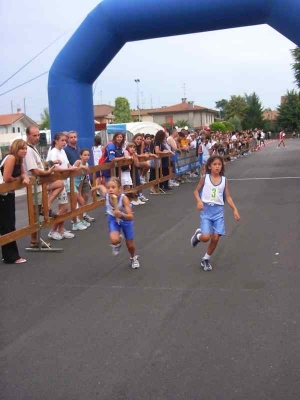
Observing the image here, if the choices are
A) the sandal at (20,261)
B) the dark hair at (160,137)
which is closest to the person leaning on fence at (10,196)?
the sandal at (20,261)

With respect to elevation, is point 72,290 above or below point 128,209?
below

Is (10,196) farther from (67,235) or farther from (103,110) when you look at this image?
(103,110)

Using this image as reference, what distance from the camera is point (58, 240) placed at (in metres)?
8.28

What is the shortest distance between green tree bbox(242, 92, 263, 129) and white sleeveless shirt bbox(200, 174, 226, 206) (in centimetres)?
8217

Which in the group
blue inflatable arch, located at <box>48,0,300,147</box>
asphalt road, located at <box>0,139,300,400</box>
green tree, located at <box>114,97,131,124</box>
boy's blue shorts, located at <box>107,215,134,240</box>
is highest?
green tree, located at <box>114,97,131,124</box>

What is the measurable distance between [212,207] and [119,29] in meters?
9.25

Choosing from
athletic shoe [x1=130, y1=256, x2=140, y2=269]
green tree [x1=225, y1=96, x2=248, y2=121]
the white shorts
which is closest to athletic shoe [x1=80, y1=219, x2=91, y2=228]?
the white shorts

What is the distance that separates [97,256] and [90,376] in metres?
3.60

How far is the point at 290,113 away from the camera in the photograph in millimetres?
80812

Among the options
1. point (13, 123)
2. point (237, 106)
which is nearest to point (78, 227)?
point (13, 123)

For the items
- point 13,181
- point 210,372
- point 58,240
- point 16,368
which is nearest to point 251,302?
point 210,372

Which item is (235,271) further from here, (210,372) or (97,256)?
(210,372)

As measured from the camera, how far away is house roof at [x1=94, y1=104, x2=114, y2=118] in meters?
107

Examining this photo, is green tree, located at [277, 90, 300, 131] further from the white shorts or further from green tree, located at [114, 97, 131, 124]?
the white shorts
